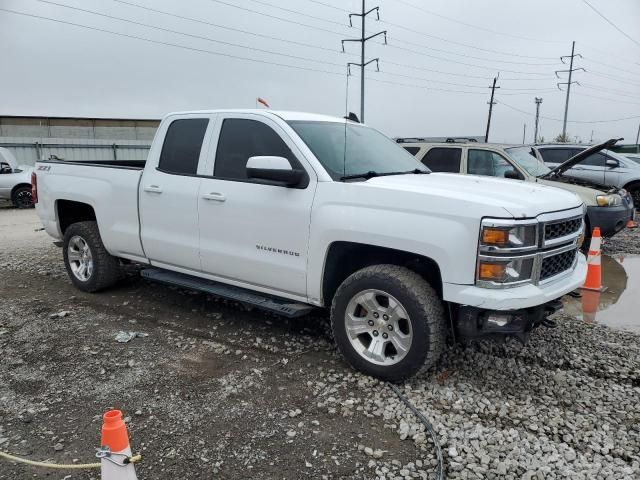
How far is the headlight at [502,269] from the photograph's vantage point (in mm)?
3186

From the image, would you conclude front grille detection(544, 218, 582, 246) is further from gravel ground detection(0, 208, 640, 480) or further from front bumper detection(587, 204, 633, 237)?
front bumper detection(587, 204, 633, 237)

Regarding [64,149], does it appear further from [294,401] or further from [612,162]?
[294,401]

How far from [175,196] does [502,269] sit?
2.94 m

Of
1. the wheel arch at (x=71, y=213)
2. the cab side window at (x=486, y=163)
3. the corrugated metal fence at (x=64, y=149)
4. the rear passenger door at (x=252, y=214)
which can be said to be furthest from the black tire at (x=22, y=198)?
the rear passenger door at (x=252, y=214)

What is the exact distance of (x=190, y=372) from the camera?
3938mm

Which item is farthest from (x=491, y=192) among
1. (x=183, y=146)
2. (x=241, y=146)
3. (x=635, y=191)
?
(x=635, y=191)

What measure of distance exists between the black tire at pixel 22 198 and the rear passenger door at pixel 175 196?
11.7 meters

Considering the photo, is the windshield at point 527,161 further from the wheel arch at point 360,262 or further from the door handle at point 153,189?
the door handle at point 153,189

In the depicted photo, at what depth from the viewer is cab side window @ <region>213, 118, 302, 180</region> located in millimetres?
4230

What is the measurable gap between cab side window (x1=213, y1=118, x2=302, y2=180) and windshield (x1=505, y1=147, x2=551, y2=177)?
18.6 ft

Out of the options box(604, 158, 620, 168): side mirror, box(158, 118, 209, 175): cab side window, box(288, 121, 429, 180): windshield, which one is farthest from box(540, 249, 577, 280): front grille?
box(604, 158, 620, 168): side mirror

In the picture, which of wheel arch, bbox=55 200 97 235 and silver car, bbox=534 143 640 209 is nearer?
wheel arch, bbox=55 200 97 235

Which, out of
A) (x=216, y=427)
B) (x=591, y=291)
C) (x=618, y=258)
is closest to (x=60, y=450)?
(x=216, y=427)

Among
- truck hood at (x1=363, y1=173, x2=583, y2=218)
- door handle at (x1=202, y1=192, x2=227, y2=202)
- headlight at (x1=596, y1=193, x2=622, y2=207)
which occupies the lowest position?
headlight at (x1=596, y1=193, x2=622, y2=207)
